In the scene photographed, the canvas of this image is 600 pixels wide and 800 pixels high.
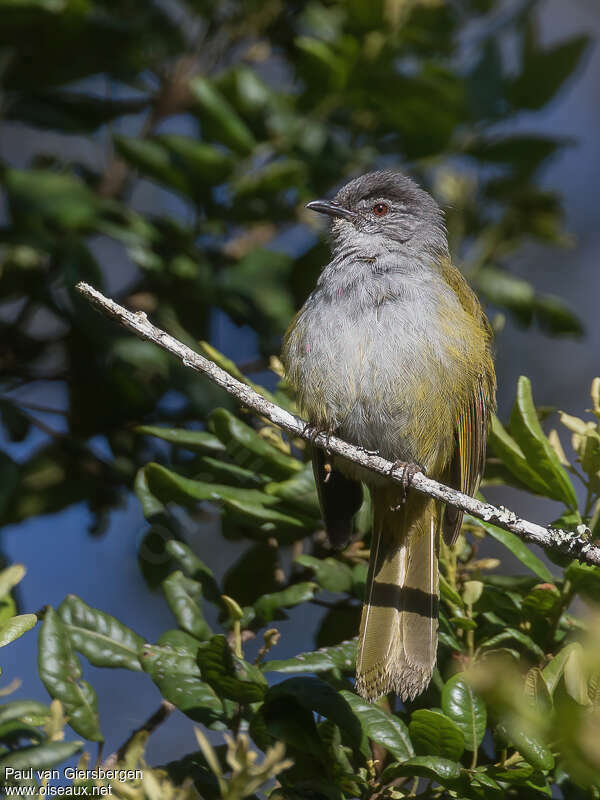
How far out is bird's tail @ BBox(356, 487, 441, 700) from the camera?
9.19 feet

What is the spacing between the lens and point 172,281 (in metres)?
3.93

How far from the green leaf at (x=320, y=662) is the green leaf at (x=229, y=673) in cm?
18

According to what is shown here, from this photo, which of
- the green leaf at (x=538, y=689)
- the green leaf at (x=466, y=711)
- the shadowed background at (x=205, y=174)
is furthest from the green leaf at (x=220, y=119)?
the green leaf at (x=538, y=689)

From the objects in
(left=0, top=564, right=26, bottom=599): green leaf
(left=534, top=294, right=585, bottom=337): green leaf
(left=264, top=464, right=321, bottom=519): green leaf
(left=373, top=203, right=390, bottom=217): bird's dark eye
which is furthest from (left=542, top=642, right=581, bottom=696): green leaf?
(left=373, top=203, right=390, bottom=217): bird's dark eye

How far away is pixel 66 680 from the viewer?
2.54m

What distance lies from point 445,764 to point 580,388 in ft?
17.2

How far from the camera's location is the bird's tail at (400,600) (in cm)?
280

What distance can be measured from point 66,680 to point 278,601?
2.32ft

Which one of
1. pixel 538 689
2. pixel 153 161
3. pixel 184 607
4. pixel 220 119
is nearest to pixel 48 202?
pixel 153 161

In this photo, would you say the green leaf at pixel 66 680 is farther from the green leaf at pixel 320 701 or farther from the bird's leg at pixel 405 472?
the bird's leg at pixel 405 472

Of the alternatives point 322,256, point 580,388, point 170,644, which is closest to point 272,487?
point 170,644

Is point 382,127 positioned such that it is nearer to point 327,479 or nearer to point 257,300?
point 257,300

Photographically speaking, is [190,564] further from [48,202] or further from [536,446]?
[48,202]

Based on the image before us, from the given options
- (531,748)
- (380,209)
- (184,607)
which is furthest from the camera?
(380,209)
